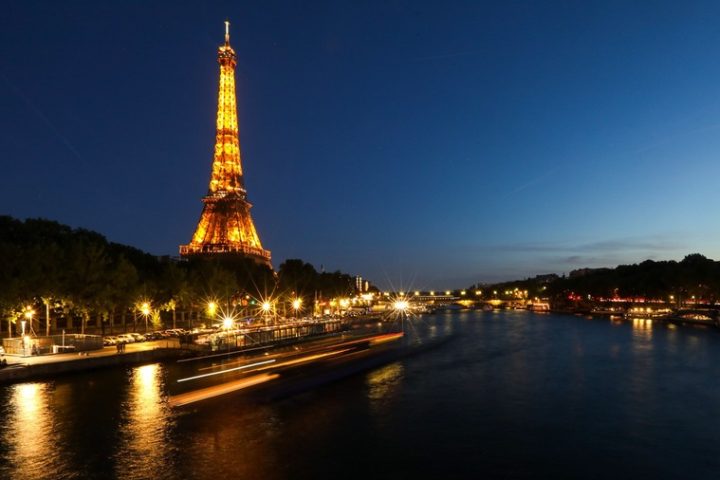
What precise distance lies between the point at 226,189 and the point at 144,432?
103 meters

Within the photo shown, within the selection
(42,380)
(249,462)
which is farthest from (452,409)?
(42,380)

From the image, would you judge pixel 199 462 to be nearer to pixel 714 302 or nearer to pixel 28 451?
pixel 28 451

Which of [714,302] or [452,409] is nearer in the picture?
[452,409]

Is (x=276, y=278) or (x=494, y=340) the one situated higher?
(x=276, y=278)

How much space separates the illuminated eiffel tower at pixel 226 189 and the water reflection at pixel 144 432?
87240mm

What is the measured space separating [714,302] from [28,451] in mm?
130812

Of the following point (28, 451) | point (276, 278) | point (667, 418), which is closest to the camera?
point (28, 451)

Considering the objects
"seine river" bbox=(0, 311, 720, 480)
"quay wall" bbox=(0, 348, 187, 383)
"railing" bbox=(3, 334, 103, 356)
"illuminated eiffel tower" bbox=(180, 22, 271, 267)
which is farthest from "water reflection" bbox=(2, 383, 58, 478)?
"illuminated eiffel tower" bbox=(180, 22, 271, 267)

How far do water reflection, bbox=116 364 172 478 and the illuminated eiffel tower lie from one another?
87.2 meters

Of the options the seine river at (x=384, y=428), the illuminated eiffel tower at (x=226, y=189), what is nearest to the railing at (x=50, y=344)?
the seine river at (x=384, y=428)

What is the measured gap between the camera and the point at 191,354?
168 ft

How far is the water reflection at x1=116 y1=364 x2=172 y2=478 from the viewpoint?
23141 mm

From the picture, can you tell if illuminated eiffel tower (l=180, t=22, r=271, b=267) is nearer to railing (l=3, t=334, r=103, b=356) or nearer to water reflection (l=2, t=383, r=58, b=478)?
railing (l=3, t=334, r=103, b=356)

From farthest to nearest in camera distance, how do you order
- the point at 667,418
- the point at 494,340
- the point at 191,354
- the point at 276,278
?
the point at 276,278 → the point at 494,340 → the point at 191,354 → the point at 667,418
